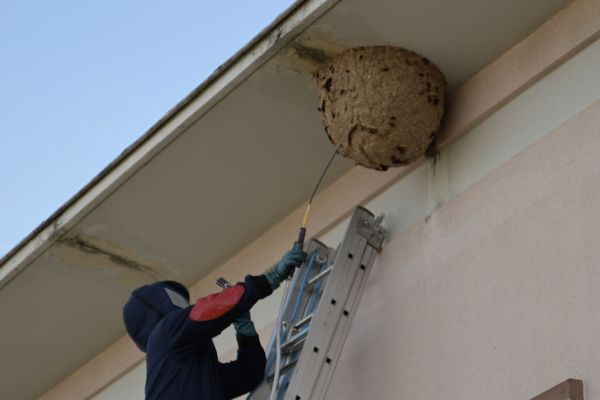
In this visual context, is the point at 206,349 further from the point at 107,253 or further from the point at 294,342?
the point at 107,253

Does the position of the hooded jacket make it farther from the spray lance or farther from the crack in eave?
the crack in eave

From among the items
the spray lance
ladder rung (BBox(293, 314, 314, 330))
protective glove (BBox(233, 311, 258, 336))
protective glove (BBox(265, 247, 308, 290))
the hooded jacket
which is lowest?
the hooded jacket

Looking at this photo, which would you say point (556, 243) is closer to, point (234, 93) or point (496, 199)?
point (496, 199)

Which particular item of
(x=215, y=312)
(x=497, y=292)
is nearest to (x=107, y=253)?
(x=215, y=312)

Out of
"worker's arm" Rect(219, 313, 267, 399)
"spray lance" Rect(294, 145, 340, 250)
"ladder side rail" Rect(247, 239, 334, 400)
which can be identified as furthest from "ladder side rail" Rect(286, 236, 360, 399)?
"worker's arm" Rect(219, 313, 267, 399)

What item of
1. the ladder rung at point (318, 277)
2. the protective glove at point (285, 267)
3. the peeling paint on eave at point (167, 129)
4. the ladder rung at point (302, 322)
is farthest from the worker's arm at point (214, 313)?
the peeling paint on eave at point (167, 129)

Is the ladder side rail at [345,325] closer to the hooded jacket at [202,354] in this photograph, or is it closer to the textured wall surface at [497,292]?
the textured wall surface at [497,292]

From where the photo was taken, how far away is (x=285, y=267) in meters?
7.60

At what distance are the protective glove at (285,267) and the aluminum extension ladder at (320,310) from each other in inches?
4.8

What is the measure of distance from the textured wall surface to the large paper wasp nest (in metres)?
0.38

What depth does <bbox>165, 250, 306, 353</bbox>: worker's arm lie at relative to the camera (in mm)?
7328

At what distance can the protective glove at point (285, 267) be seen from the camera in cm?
752

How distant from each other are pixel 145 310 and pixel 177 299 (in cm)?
21

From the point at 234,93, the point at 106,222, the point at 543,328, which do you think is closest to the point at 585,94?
the point at 543,328
